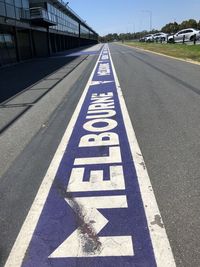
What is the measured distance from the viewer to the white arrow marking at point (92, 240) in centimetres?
302

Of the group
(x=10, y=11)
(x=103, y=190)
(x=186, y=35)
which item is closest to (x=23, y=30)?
(x=10, y=11)

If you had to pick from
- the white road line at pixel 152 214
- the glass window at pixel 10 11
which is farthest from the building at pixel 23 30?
the white road line at pixel 152 214

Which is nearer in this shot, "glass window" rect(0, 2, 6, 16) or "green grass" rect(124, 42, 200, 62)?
"green grass" rect(124, 42, 200, 62)

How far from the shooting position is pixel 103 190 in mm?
4133

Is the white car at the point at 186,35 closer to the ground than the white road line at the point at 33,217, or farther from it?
closer to the ground

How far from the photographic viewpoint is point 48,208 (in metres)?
3.85

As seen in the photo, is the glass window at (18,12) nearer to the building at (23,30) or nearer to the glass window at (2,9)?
the building at (23,30)

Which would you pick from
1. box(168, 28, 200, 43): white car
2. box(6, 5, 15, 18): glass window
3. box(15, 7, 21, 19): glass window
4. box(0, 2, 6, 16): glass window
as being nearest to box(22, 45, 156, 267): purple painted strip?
box(0, 2, 6, 16): glass window

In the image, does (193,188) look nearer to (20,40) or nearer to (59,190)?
(59,190)

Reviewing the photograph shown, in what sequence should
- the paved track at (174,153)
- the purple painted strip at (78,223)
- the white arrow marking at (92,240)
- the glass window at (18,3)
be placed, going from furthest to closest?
the glass window at (18,3) < the paved track at (174,153) < the white arrow marking at (92,240) < the purple painted strip at (78,223)

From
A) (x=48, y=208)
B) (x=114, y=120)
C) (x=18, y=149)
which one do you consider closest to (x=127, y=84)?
(x=114, y=120)

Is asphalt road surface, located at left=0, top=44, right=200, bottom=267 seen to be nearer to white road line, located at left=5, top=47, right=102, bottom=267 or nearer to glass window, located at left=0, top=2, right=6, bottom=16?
white road line, located at left=5, top=47, right=102, bottom=267

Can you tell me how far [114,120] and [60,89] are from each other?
6.01 meters

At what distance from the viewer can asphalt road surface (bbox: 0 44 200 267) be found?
3053 mm
